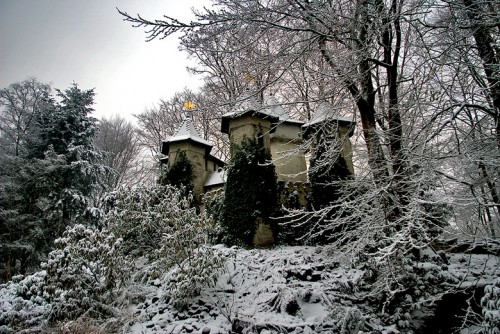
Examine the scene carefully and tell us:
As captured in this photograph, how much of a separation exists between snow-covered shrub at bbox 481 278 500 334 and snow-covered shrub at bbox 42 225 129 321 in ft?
19.0

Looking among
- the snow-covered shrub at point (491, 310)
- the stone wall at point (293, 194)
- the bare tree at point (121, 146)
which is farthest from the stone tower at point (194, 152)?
the snow-covered shrub at point (491, 310)

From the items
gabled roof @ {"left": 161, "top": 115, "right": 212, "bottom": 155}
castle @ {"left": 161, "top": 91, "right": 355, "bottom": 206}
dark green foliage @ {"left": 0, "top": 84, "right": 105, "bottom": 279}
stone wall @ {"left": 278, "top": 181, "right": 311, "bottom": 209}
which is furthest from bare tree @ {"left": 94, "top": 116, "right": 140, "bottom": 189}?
stone wall @ {"left": 278, "top": 181, "right": 311, "bottom": 209}

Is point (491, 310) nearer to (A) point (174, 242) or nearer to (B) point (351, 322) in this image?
(B) point (351, 322)

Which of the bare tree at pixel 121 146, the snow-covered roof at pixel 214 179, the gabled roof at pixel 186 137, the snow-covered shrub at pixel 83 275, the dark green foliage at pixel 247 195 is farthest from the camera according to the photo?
the bare tree at pixel 121 146

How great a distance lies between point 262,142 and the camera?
10.1 metres

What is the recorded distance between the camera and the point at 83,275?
5.64 metres

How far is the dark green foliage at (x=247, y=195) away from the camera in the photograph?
8.85 metres

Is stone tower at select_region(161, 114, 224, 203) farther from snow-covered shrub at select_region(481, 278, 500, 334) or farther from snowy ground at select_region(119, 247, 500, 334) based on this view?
snow-covered shrub at select_region(481, 278, 500, 334)

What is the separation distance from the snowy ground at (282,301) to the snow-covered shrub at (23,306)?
1761 mm

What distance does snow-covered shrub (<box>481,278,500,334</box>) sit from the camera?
371 centimetres

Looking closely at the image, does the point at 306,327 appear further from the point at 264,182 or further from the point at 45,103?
the point at 45,103

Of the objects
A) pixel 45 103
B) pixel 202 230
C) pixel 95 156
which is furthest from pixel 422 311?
pixel 45 103

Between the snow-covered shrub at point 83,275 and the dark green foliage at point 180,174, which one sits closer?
the snow-covered shrub at point 83,275

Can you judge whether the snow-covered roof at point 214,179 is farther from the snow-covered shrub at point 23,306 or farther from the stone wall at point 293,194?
the snow-covered shrub at point 23,306
